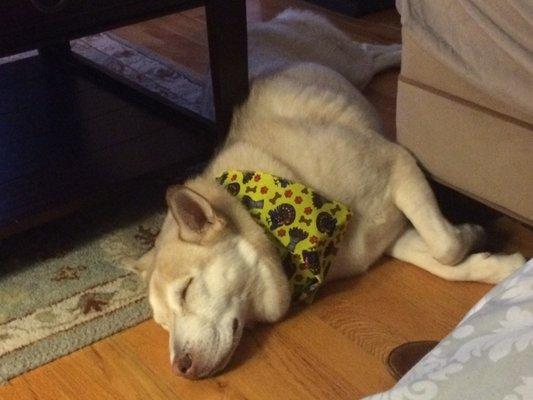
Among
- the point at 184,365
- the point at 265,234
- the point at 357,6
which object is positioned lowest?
the point at 357,6

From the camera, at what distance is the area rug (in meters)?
1.40

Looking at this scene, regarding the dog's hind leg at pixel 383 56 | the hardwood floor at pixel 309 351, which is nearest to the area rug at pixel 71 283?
the hardwood floor at pixel 309 351

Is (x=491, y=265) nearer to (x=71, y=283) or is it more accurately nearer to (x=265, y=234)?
(x=265, y=234)

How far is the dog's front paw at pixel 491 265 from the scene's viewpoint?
1.39m

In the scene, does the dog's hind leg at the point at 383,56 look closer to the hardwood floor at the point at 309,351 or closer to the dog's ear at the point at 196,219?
the hardwood floor at the point at 309,351

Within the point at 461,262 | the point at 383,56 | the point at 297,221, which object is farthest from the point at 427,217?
the point at 383,56

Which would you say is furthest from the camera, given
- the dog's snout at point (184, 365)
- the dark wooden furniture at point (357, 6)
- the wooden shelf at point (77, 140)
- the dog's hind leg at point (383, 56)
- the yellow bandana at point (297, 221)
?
the dark wooden furniture at point (357, 6)

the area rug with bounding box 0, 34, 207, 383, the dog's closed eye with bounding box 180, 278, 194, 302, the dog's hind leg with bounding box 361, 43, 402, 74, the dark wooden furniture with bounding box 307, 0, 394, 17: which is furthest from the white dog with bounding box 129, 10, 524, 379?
the dark wooden furniture with bounding box 307, 0, 394, 17

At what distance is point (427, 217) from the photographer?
144 cm

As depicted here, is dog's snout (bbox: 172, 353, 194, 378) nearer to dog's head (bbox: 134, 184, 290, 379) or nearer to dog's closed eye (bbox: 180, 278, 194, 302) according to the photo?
dog's head (bbox: 134, 184, 290, 379)

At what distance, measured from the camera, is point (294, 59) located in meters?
2.04

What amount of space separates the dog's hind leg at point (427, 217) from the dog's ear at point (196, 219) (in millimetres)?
405

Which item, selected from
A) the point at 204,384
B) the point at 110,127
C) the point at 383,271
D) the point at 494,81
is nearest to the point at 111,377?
the point at 204,384

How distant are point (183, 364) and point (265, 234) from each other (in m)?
0.30
